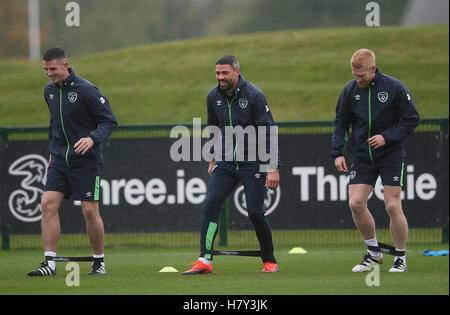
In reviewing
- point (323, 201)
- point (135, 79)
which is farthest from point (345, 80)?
point (323, 201)

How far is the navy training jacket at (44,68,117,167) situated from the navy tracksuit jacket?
115 cm

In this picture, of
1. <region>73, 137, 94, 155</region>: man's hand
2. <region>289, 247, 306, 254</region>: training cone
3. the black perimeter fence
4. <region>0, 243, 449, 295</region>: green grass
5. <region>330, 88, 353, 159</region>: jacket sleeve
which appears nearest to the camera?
<region>0, 243, 449, 295</region>: green grass

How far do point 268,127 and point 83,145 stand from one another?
75.1 inches

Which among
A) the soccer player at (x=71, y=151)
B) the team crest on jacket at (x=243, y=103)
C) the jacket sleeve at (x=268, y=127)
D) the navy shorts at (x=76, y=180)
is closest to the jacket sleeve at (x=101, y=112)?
the soccer player at (x=71, y=151)

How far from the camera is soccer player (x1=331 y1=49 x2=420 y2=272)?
962cm

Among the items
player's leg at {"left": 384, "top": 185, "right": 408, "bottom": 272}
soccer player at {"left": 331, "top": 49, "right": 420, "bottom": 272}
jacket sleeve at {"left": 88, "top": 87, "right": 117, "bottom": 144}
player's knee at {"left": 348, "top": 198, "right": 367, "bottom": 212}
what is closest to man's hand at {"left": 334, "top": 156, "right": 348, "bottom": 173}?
soccer player at {"left": 331, "top": 49, "right": 420, "bottom": 272}

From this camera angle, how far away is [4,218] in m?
14.3

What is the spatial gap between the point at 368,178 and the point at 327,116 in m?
12.6

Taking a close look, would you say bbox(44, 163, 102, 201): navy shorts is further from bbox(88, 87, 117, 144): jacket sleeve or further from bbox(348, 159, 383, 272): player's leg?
bbox(348, 159, 383, 272): player's leg

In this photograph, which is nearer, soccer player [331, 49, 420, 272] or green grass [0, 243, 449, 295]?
green grass [0, 243, 449, 295]

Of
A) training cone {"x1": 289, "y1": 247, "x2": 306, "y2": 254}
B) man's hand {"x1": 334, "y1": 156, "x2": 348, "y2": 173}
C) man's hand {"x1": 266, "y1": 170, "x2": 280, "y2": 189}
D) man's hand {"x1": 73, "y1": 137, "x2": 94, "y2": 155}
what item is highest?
man's hand {"x1": 73, "y1": 137, "x2": 94, "y2": 155}

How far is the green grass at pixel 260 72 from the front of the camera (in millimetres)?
Result: 23562

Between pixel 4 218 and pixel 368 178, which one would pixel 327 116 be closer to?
pixel 4 218

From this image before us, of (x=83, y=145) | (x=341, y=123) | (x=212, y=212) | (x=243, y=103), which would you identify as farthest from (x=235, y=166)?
(x=83, y=145)
